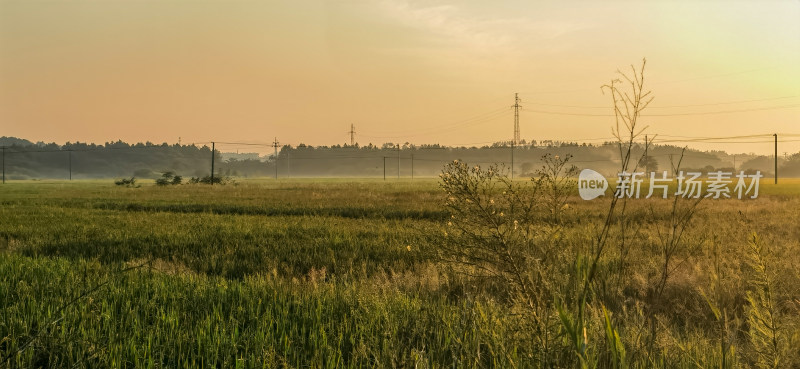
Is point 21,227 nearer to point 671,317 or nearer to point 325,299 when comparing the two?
point 325,299

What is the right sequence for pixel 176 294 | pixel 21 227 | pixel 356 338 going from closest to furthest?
1. pixel 356 338
2. pixel 176 294
3. pixel 21 227

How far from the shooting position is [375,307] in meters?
4.64

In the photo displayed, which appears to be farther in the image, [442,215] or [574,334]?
[442,215]

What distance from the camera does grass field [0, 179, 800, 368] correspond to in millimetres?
2783

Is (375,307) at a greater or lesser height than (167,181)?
greater

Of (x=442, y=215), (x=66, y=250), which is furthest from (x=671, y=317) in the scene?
(x=442, y=215)

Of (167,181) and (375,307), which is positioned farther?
(167,181)

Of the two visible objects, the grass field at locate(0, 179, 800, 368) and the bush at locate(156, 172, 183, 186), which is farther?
the bush at locate(156, 172, 183, 186)

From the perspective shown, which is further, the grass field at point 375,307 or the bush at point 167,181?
the bush at point 167,181

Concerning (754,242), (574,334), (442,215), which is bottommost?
(442,215)

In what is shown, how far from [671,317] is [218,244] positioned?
8.96 meters

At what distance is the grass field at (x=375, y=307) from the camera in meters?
2.78

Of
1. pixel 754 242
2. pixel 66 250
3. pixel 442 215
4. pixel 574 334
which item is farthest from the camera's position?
pixel 442 215

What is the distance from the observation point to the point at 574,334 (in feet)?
5.26
